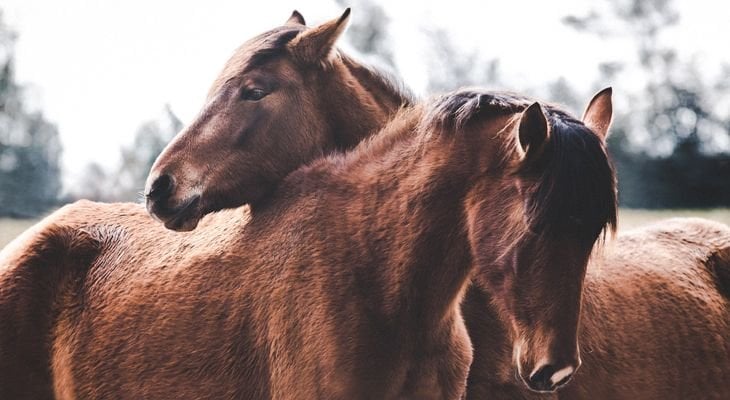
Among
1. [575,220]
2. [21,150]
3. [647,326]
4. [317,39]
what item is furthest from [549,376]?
[21,150]

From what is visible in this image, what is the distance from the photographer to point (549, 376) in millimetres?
2436

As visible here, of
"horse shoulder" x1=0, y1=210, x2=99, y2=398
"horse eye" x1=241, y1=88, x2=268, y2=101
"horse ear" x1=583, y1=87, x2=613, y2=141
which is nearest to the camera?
"horse ear" x1=583, y1=87, x2=613, y2=141

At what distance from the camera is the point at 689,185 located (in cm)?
699

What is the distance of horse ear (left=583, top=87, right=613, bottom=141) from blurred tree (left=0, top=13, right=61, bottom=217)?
434 cm

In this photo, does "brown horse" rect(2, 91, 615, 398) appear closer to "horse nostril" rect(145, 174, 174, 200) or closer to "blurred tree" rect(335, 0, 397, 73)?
"horse nostril" rect(145, 174, 174, 200)

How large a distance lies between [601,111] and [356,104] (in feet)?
3.67

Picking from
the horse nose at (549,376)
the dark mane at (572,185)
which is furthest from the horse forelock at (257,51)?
the horse nose at (549,376)

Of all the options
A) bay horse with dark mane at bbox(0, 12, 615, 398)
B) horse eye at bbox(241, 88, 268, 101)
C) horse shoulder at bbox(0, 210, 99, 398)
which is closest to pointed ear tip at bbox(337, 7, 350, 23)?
bay horse with dark mane at bbox(0, 12, 615, 398)

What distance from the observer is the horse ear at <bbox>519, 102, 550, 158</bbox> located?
7.94 feet

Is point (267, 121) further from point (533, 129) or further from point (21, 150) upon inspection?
point (21, 150)

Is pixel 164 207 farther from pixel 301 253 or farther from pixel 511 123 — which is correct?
pixel 511 123

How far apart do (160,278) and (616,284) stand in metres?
2.40

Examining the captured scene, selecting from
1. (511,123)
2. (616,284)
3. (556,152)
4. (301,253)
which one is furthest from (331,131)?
(616,284)

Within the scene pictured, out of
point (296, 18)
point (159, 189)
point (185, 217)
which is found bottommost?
point (185, 217)
